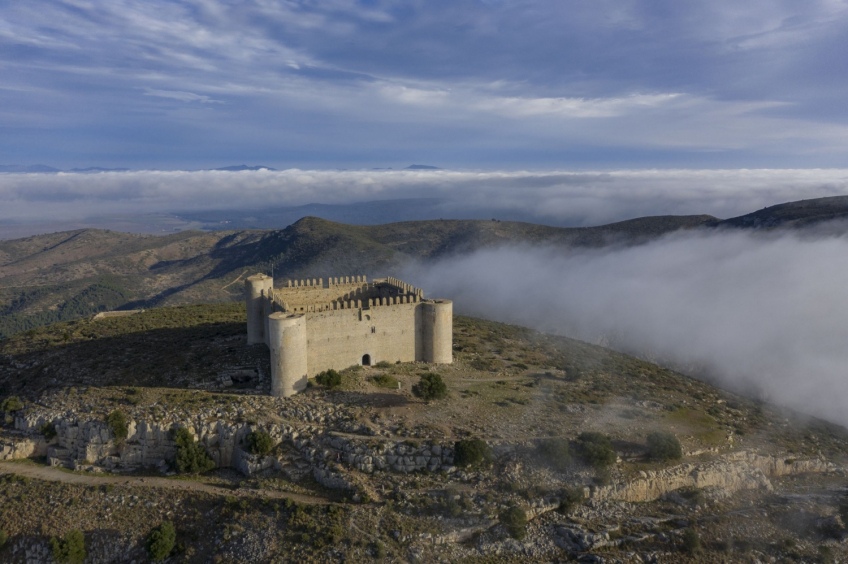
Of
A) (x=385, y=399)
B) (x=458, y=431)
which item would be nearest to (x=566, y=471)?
(x=458, y=431)

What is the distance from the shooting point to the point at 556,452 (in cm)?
2816

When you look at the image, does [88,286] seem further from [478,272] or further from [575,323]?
[575,323]

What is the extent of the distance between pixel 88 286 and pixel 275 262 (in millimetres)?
54603

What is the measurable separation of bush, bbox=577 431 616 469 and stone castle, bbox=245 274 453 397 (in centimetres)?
1325

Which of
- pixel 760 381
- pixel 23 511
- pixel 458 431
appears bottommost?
pixel 760 381

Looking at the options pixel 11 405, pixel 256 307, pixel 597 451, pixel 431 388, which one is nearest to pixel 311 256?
pixel 256 307

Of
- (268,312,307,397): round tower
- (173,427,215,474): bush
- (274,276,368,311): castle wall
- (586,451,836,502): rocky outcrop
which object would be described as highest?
(274,276,368,311): castle wall

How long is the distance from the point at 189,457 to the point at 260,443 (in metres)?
3.92

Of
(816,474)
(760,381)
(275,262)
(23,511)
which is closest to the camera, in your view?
(23,511)

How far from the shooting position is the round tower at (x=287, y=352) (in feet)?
106

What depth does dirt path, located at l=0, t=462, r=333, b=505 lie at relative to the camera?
26859mm

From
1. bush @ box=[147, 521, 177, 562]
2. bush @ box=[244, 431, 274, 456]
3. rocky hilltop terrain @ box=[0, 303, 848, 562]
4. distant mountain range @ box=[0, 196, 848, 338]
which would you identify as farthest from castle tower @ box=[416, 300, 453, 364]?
distant mountain range @ box=[0, 196, 848, 338]

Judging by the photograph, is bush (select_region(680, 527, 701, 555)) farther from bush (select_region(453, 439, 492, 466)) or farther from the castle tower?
the castle tower

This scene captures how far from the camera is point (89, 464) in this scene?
2989 cm
